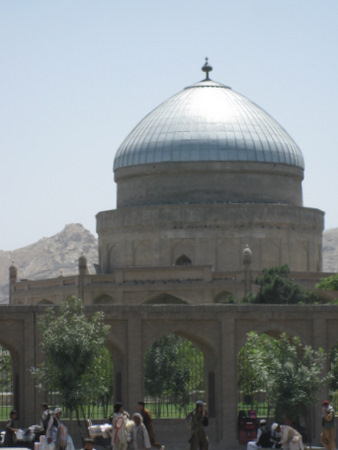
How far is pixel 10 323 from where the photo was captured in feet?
89.8

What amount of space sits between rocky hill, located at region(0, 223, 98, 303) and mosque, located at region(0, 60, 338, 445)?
85.1m

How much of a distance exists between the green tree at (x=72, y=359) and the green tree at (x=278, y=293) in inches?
825

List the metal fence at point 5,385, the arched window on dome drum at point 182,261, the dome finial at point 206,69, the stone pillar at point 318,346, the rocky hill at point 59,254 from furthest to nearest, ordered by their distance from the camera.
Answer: the rocky hill at point 59,254 → the dome finial at point 206,69 → the arched window on dome drum at point 182,261 → the metal fence at point 5,385 → the stone pillar at point 318,346

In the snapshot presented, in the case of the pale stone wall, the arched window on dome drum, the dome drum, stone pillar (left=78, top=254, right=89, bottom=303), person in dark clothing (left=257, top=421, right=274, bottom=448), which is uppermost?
the dome drum

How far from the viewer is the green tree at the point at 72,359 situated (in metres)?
24.6

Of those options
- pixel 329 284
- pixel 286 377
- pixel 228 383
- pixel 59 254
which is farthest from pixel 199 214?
pixel 59 254

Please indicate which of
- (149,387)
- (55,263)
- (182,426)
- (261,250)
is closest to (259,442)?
(182,426)

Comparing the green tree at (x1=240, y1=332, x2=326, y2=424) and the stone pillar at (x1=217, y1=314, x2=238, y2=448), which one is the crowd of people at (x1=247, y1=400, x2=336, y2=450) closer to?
the green tree at (x1=240, y1=332, x2=326, y2=424)

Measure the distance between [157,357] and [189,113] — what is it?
67.8 feet

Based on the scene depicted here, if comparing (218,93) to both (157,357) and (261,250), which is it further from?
(157,357)

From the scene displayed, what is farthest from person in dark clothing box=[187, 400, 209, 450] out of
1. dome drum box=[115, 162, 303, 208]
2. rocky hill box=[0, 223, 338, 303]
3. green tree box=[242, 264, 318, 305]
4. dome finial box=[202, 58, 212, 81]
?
rocky hill box=[0, 223, 338, 303]

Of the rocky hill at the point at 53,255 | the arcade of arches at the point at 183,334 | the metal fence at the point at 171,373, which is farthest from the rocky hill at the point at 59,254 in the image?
the arcade of arches at the point at 183,334

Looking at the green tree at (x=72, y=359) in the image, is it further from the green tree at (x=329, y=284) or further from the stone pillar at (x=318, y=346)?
the green tree at (x=329, y=284)

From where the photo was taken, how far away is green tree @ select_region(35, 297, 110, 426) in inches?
968
